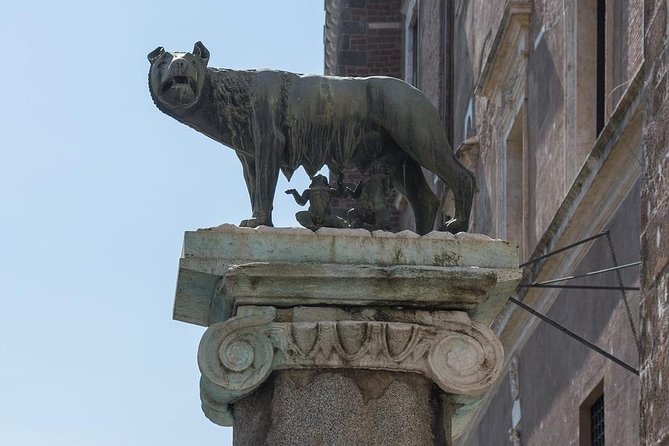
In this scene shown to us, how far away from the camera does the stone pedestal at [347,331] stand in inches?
347

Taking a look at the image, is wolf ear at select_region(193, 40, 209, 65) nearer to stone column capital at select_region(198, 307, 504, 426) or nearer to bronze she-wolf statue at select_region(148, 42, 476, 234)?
bronze she-wolf statue at select_region(148, 42, 476, 234)

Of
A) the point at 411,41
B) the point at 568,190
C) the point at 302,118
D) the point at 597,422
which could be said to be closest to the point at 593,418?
the point at 597,422

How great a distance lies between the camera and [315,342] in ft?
29.0

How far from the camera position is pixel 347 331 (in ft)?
29.0

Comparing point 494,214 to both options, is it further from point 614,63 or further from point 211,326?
point 211,326

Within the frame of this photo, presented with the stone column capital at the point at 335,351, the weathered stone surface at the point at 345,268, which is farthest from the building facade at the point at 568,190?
the weathered stone surface at the point at 345,268

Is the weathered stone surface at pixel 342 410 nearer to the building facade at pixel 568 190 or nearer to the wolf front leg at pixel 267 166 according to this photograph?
the building facade at pixel 568 190

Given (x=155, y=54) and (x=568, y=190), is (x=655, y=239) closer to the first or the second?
(x=155, y=54)

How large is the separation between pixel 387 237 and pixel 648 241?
1.90 meters

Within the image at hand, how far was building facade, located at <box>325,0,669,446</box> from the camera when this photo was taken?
15.5m

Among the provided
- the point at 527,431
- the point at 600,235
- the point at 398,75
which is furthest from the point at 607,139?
the point at 398,75

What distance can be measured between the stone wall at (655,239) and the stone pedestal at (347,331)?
132 centimetres

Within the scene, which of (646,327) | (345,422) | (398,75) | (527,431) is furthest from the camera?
(398,75)

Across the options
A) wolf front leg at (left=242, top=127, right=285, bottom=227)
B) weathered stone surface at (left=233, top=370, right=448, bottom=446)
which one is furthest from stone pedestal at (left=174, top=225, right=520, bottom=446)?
wolf front leg at (left=242, top=127, right=285, bottom=227)
